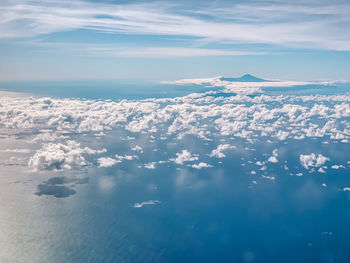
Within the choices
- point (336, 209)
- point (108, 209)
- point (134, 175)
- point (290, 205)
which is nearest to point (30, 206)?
point (108, 209)

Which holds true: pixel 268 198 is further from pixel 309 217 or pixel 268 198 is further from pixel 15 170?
pixel 15 170

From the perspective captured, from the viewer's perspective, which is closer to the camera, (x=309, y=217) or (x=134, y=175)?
(x=309, y=217)

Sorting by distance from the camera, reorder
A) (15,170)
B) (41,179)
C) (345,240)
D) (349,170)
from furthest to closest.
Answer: (349,170)
(15,170)
(41,179)
(345,240)

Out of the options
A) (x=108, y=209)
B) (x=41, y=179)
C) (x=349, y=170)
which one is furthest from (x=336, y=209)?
(x=41, y=179)

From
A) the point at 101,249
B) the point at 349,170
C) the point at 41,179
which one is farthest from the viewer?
the point at 349,170

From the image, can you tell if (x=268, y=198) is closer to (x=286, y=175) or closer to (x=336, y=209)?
(x=336, y=209)

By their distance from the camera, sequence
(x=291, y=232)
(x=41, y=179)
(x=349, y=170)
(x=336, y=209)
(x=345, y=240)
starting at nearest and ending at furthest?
(x=345, y=240) → (x=291, y=232) → (x=336, y=209) → (x=41, y=179) → (x=349, y=170)
